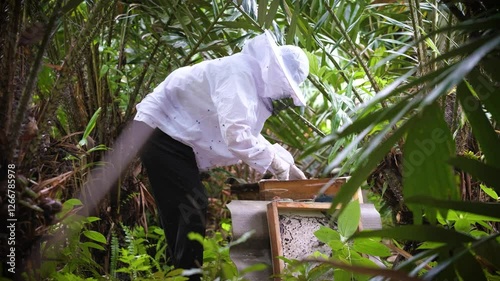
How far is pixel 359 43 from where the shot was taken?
393cm

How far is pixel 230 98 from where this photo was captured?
2.65 m

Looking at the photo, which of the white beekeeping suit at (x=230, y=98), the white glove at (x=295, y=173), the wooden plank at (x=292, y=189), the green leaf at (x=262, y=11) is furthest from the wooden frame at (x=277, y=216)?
the green leaf at (x=262, y=11)

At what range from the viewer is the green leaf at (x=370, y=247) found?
174 centimetres

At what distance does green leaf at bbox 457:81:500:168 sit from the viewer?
954mm

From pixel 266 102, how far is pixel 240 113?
31 cm

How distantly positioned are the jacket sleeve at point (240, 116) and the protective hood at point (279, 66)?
8cm

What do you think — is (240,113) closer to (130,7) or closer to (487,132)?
(130,7)

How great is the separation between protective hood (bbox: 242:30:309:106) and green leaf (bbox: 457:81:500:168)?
5.74ft

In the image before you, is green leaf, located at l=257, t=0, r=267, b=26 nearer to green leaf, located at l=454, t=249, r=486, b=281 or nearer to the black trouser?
the black trouser

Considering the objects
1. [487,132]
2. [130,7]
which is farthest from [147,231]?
[487,132]

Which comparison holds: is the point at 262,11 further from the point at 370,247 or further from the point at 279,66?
the point at 370,247

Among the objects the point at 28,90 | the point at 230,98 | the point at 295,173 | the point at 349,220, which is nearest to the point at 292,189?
the point at 295,173

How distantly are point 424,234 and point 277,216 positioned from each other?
5.50ft

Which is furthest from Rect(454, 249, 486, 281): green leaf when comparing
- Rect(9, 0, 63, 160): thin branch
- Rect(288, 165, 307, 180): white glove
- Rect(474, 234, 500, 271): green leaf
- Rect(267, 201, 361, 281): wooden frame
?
Rect(288, 165, 307, 180): white glove
